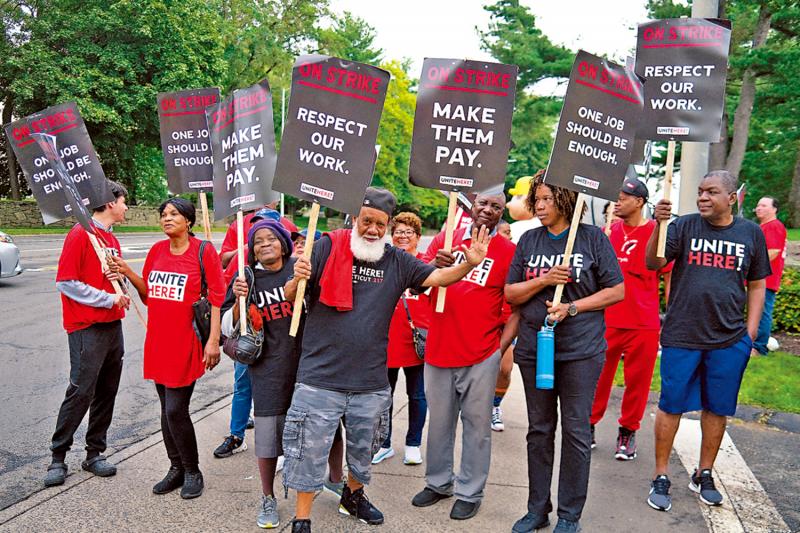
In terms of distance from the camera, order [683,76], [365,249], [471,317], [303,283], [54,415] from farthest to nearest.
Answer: [54,415] → [683,76] → [471,317] → [365,249] → [303,283]

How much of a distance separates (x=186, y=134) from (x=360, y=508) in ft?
9.81

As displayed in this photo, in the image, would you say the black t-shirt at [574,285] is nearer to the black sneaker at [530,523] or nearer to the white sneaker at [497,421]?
the black sneaker at [530,523]

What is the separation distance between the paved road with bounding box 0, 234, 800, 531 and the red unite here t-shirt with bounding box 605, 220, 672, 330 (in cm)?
112

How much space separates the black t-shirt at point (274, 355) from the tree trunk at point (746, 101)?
1606 centimetres

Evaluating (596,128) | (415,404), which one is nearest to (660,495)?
(415,404)

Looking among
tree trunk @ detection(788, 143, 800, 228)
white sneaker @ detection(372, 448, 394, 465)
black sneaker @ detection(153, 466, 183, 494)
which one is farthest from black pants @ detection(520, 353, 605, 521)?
tree trunk @ detection(788, 143, 800, 228)

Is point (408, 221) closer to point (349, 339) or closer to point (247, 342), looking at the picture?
point (349, 339)

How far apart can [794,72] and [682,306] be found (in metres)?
13.4

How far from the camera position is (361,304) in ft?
12.7

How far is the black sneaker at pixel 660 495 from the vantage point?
429 centimetres

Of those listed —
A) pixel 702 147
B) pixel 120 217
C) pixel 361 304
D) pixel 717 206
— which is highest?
pixel 702 147

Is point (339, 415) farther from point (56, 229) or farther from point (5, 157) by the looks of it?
point (5, 157)

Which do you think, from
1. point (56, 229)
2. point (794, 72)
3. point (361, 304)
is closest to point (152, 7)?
point (56, 229)

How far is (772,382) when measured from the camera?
7371 millimetres
